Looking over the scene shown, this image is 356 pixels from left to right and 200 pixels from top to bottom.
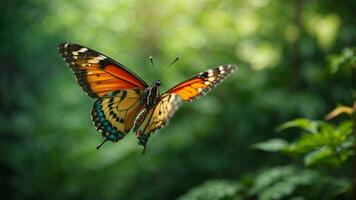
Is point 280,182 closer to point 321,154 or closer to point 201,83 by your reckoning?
point 321,154

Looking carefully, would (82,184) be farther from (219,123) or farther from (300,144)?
(300,144)

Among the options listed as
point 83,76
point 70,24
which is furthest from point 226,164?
point 83,76

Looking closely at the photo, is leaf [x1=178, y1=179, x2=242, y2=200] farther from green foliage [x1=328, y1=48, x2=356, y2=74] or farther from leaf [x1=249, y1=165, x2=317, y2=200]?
green foliage [x1=328, y1=48, x2=356, y2=74]

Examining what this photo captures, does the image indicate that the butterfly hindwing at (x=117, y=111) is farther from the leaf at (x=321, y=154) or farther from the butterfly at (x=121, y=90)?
the leaf at (x=321, y=154)

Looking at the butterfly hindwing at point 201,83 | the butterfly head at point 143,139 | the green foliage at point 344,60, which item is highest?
the butterfly hindwing at point 201,83

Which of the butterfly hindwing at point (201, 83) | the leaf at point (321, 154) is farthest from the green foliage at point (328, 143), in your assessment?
the butterfly hindwing at point (201, 83)

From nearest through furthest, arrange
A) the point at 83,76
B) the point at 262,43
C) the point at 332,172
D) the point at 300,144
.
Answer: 1. the point at 300,144
2. the point at 83,76
3. the point at 332,172
4. the point at 262,43
